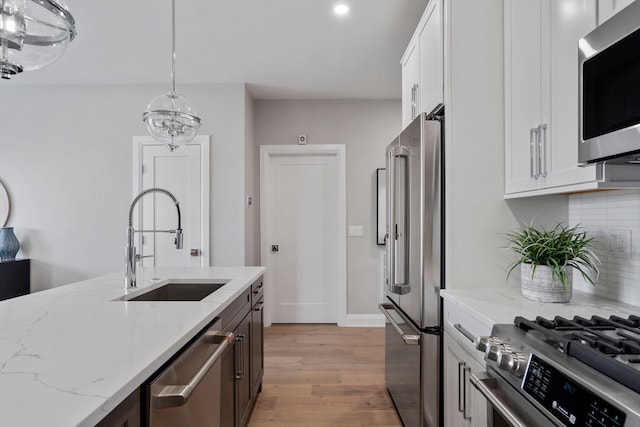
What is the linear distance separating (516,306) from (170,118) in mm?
2059

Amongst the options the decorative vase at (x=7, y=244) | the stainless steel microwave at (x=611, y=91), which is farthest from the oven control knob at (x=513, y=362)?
the decorative vase at (x=7, y=244)

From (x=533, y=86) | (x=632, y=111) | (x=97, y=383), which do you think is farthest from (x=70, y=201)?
(x=632, y=111)

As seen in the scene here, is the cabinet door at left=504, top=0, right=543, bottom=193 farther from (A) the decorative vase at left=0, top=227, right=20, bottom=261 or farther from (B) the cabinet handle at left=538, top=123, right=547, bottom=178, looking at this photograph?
(A) the decorative vase at left=0, top=227, right=20, bottom=261

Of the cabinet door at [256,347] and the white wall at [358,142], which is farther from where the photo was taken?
the white wall at [358,142]

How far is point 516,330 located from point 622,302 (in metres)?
0.77

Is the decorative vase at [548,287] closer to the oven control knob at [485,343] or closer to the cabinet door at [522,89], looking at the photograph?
the cabinet door at [522,89]

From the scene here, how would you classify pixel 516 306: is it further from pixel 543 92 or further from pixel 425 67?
pixel 425 67

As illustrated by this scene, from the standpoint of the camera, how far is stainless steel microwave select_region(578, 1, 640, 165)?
901mm

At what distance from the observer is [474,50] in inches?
68.7

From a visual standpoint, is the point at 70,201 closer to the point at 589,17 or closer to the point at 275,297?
the point at 275,297

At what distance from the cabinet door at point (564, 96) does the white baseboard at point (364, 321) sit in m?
3.02

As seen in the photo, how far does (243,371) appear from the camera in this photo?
1.98 m

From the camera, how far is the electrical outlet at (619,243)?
1.45 meters

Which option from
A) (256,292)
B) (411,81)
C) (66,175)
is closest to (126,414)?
(256,292)
